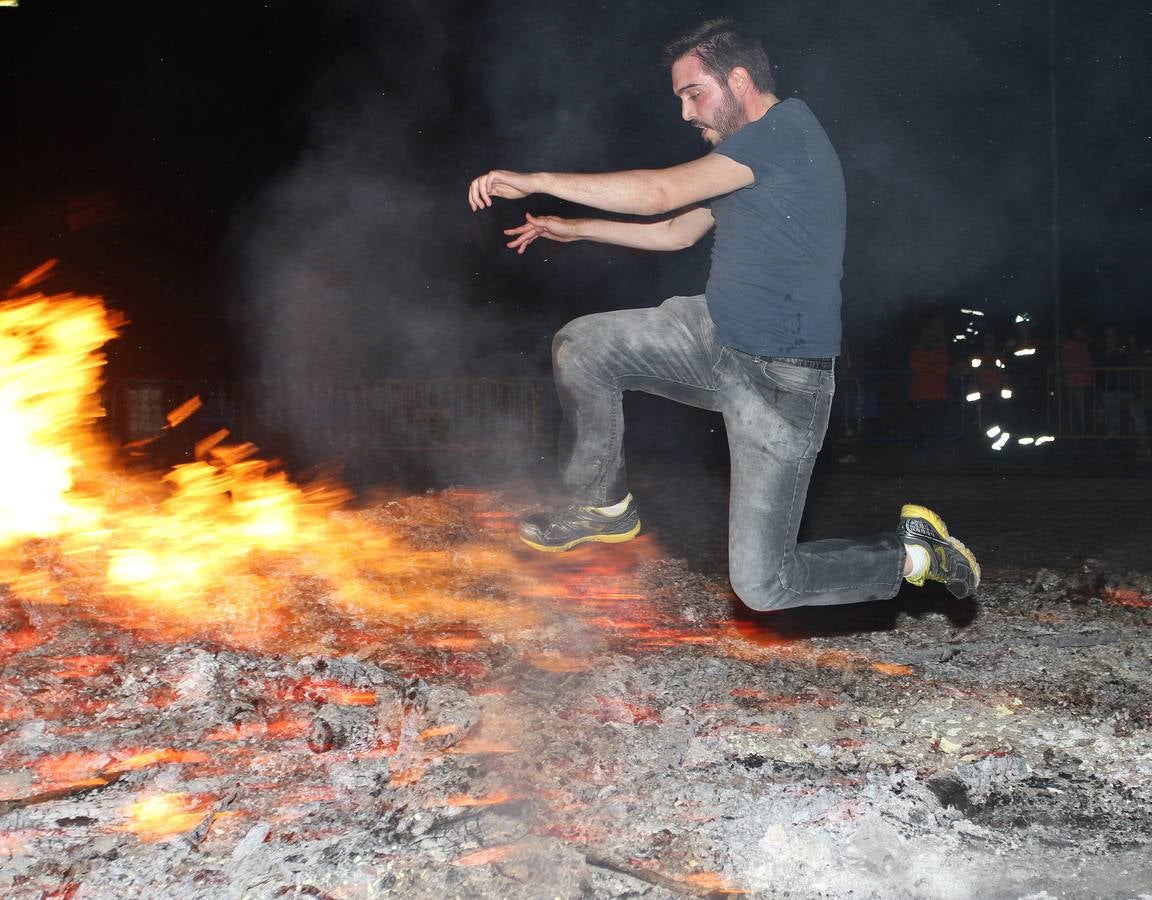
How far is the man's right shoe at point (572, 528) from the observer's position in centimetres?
347

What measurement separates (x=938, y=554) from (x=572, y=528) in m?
1.45

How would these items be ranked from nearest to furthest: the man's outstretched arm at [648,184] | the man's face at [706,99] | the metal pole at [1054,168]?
the man's outstretched arm at [648,184], the man's face at [706,99], the metal pole at [1054,168]

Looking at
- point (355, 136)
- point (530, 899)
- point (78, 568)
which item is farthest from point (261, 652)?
point (355, 136)

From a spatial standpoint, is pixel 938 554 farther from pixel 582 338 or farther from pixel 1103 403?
pixel 1103 403

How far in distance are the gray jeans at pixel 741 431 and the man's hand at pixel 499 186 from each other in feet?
2.01

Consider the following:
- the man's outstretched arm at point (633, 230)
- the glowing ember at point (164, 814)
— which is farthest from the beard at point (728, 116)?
the glowing ember at point (164, 814)

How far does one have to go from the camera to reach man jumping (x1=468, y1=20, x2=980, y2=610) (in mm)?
2711

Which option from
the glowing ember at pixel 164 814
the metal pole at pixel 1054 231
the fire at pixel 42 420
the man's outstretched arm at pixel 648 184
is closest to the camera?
the glowing ember at pixel 164 814

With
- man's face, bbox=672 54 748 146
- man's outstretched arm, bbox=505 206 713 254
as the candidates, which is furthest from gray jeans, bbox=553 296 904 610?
man's face, bbox=672 54 748 146

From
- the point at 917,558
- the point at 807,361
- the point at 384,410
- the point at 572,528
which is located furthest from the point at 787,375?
the point at 384,410

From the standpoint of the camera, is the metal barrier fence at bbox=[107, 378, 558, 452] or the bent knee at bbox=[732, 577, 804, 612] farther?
the metal barrier fence at bbox=[107, 378, 558, 452]

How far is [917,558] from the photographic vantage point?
10.6 feet

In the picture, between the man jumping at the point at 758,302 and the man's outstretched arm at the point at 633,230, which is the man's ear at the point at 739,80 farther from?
the man's outstretched arm at the point at 633,230

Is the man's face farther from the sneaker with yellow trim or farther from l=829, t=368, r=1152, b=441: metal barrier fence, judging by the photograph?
l=829, t=368, r=1152, b=441: metal barrier fence
